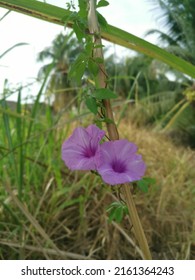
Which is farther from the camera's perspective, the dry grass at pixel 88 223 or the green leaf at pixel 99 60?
the dry grass at pixel 88 223

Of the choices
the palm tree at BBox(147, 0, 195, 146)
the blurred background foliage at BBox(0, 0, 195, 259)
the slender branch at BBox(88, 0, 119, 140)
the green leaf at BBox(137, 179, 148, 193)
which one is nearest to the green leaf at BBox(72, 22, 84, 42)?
the slender branch at BBox(88, 0, 119, 140)

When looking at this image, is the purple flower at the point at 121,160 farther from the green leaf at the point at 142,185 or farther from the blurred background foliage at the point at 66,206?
the blurred background foliage at the point at 66,206

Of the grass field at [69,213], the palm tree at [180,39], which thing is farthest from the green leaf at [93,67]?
the palm tree at [180,39]

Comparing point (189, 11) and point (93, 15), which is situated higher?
point (189, 11)

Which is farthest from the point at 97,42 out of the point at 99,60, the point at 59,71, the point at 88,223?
the point at 59,71

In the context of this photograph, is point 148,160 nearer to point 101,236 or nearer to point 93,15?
point 101,236
